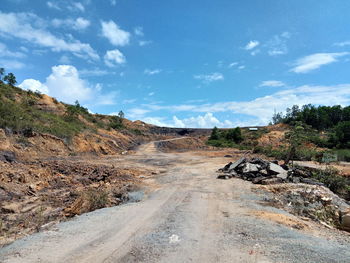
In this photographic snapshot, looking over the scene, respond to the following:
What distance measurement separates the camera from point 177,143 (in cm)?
4938

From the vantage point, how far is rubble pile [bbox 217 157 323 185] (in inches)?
562

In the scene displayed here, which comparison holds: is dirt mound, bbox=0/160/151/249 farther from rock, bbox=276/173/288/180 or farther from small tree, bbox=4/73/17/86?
small tree, bbox=4/73/17/86

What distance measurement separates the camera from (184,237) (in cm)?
614

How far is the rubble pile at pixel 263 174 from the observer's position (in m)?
14.3

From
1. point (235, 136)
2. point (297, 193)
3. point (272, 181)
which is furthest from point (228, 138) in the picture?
Result: point (297, 193)

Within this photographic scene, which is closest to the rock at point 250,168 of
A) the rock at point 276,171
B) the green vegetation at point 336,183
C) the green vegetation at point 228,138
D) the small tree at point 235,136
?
the rock at point 276,171

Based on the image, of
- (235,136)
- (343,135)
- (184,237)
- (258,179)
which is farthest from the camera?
(235,136)

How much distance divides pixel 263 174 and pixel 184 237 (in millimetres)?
10719

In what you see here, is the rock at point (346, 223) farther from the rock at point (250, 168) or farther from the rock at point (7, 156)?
the rock at point (7, 156)

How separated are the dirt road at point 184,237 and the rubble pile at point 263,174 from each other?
5371 mm

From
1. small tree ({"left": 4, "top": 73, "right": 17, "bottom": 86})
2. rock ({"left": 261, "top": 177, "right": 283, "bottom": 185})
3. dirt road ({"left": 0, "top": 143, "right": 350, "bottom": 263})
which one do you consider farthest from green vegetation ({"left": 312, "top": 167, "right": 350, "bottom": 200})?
small tree ({"left": 4, "top": 73, "right": 17, "bottom": 86})

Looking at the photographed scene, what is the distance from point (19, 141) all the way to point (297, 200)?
19.8 metres

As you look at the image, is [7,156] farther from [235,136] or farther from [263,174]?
[235,136]

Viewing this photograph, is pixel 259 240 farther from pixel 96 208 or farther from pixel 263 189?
pixel 263 189
